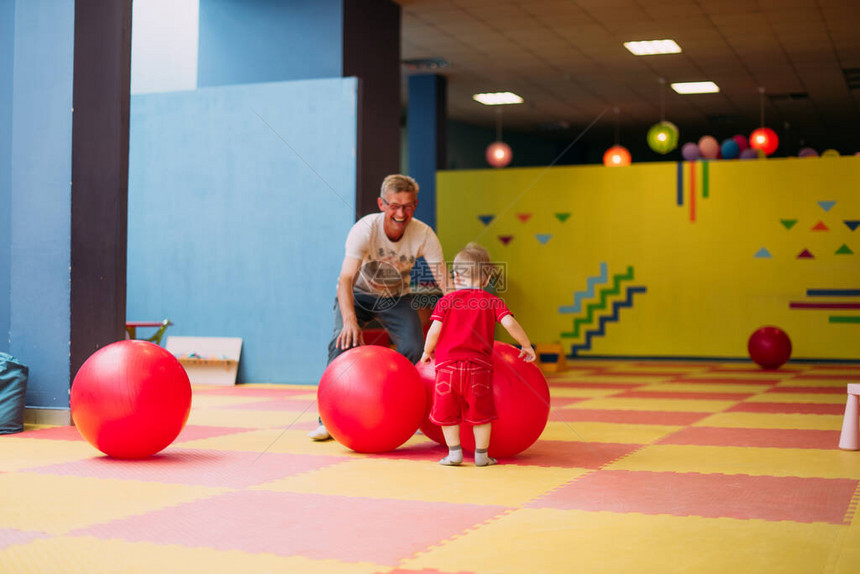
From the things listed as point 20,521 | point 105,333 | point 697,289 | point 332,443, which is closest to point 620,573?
point 20,521

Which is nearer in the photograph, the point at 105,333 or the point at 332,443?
the point at 332,443

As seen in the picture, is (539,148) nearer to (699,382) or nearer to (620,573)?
(699,382)

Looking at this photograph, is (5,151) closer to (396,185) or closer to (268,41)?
(396,185)

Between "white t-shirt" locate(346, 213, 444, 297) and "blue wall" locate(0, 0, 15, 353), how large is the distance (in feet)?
7.73

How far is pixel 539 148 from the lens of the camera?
63.8 ft

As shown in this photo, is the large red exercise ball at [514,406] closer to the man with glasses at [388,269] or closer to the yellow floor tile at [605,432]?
the man with glasses at [388,269]

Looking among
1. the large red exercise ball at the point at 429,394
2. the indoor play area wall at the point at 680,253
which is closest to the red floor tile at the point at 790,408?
the large red exercise ball at the point at 429,394

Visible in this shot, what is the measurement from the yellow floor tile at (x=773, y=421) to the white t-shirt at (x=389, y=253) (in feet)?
6.97

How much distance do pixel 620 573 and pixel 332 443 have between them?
2631mm

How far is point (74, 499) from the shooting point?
11.3 ft

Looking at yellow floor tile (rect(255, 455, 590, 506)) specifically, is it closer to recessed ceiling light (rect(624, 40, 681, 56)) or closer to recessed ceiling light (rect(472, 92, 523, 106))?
recessed ceiling light (rect(624, 40, 681, 56))

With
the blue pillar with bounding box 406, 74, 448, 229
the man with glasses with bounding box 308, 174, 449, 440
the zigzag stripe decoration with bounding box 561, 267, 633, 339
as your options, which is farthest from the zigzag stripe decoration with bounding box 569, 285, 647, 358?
the man with glasses with bounding box 308, 174, 449, 440

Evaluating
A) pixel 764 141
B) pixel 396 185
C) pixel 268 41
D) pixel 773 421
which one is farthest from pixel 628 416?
pixel 764 141

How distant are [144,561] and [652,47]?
1078 cm
